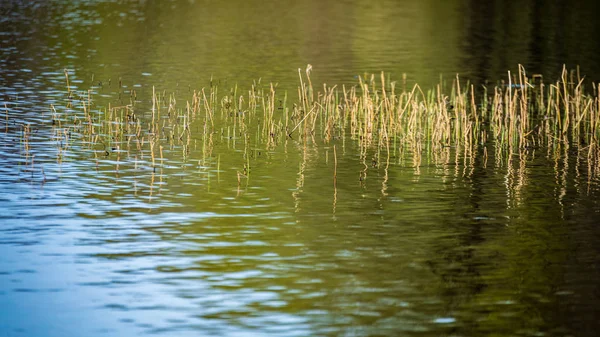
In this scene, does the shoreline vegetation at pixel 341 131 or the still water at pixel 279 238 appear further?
the shoreline vegetation at pixel 341 131

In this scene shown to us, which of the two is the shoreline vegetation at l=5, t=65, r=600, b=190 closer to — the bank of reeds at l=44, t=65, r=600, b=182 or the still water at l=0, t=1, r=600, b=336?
the bank of reeds at l=44, t=65, r=600, b=182

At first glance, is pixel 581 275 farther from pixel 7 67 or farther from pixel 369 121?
pixel 7 67

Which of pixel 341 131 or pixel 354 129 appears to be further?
pixel 341 131

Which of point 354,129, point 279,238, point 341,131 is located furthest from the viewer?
point 341,131

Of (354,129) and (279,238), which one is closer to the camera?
(279,238)

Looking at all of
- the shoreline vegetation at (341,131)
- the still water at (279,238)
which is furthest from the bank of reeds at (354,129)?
the still water at (279,238)

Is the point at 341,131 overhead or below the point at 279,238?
overhead

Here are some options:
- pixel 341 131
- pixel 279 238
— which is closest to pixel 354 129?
pixel 341 131

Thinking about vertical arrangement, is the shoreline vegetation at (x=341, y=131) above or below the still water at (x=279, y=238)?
above

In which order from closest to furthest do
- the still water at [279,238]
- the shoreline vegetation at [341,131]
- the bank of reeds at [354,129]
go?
1. the still water at [279,238]
2. the shoreline vegetation at [341,131]
3. the bank of reeds at [354,129]

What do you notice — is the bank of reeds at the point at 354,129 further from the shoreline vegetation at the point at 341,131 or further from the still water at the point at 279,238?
the still water at the point at 279,238

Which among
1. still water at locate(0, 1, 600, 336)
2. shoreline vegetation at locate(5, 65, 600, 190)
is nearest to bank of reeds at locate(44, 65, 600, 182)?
shoreline vegetation at locate(5, 65, 600, 190)

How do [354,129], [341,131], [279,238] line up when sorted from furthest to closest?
[341,131]
[354,129]
[279,238]

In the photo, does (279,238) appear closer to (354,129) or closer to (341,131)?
(354,129)
